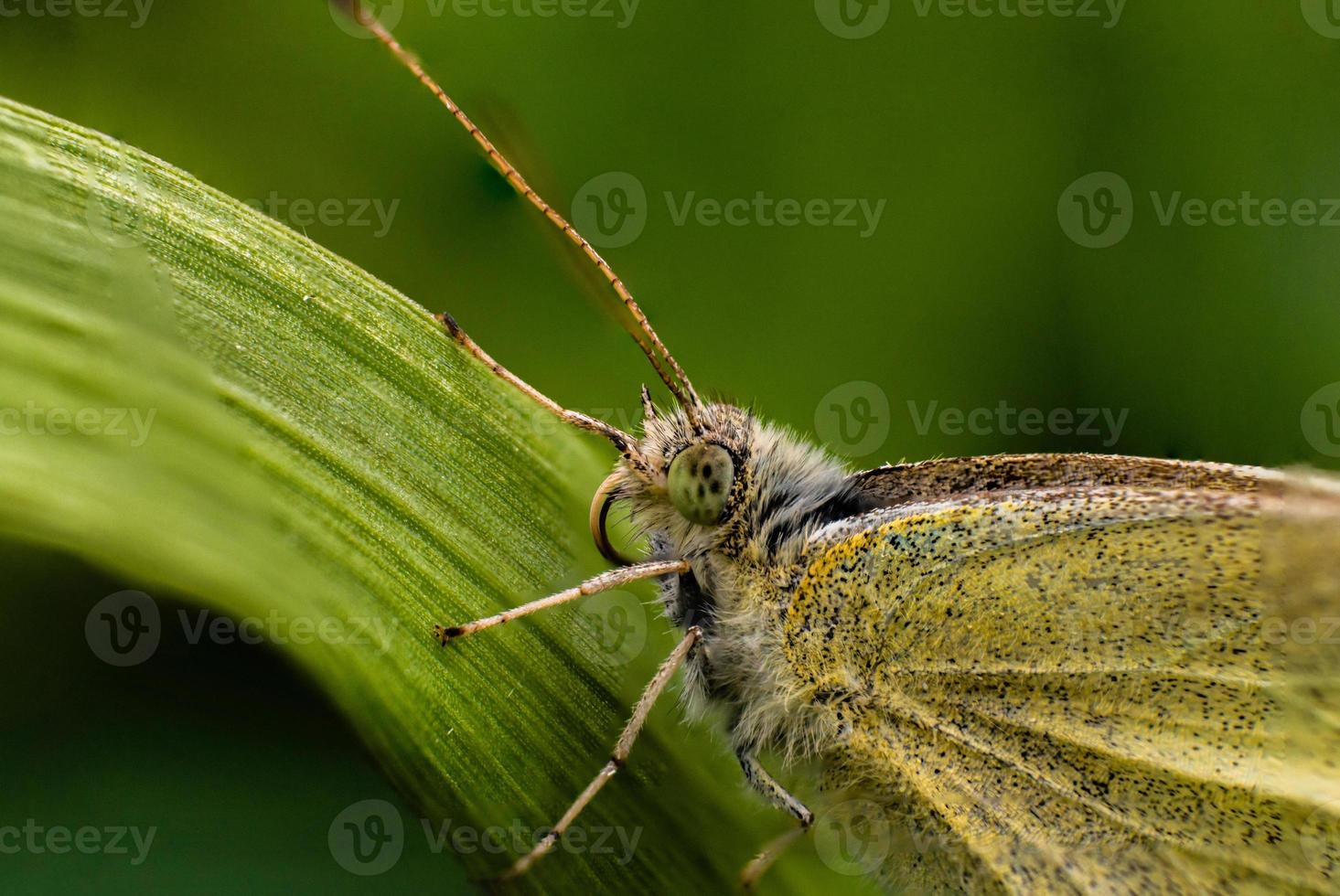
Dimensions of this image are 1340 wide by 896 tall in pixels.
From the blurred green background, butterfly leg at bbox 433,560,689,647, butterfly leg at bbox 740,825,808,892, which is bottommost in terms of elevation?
butterfly leg at bbox 740,825,808,892

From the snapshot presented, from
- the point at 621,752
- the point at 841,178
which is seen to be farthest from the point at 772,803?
the point at 841,178

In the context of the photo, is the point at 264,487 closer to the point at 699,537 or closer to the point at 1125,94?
the point at 699,537

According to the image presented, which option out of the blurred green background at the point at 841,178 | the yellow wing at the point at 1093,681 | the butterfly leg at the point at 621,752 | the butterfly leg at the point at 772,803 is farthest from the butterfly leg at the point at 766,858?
the blurred green background at the point at 841,178

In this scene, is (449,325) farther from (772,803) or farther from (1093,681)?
(1093,681)

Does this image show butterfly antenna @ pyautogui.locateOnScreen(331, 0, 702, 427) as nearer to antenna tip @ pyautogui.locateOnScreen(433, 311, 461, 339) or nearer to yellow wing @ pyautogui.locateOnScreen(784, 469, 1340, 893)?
antenna tip @ pyautogui.locateOnScreen(433, 311, 461, 339)

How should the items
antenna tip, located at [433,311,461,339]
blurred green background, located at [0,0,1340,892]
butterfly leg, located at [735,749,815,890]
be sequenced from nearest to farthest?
1. antenna tip, located at [433,311,461,339]
2. butterfly leg, located at [735,749,815,890]
3. blurred green background, located at [0,0,1340,892]

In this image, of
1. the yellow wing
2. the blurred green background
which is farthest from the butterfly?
the blurred green background

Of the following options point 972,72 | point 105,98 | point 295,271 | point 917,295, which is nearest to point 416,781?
point 295,271
